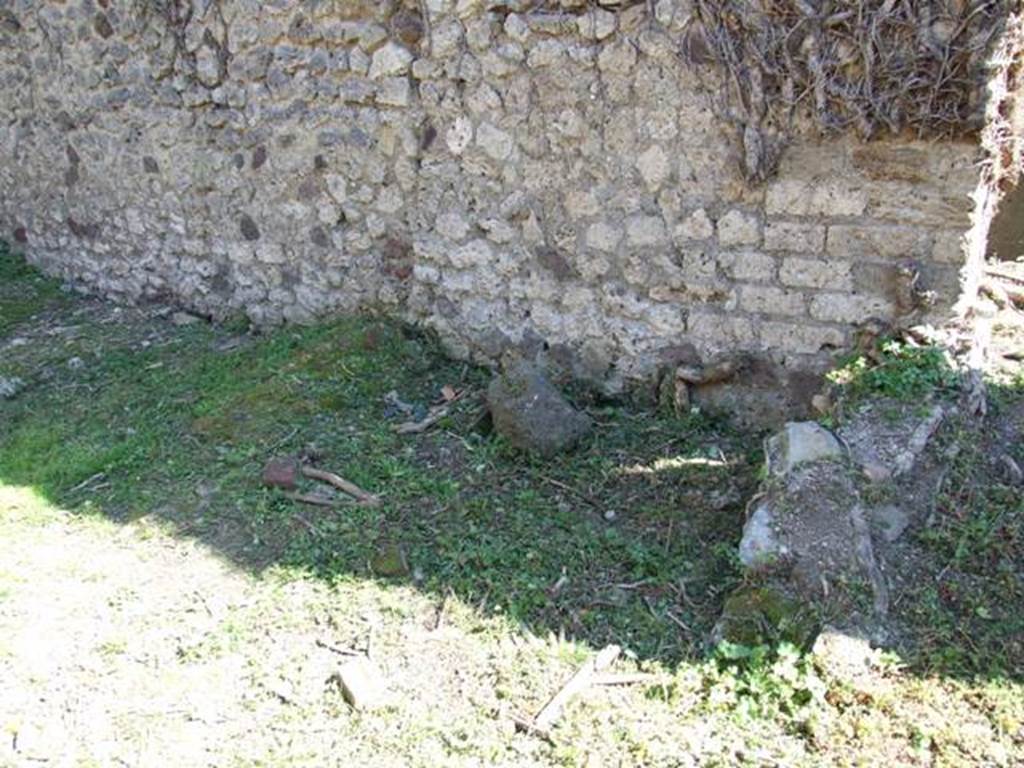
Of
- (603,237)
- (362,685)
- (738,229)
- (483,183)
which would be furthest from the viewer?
(483,183)

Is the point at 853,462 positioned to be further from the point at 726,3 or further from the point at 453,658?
the point at 726,3

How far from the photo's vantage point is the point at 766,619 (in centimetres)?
276

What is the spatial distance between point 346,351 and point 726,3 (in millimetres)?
2462

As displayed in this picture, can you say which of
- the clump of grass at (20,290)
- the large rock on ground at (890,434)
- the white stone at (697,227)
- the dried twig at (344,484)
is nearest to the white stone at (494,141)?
the white stone at (697,227)

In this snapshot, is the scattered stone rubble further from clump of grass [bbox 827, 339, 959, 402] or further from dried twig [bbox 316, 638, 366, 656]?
dried twig [bbox 316, 638, 366, 656]

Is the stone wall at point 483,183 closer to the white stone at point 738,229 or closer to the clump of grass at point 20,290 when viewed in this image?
the white stone at point 738,229

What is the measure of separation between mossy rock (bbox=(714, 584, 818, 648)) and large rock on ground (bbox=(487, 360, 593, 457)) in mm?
1267

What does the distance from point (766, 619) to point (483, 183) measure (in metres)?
2.54

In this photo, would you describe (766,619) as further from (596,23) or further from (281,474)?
(596,23)

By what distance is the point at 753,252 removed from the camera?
388cm

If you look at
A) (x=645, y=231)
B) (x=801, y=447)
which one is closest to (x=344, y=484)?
(x=645, y=231)

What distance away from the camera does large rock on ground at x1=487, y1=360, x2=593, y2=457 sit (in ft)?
12.9

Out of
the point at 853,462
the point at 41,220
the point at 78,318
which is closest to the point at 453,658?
the point at 853,462

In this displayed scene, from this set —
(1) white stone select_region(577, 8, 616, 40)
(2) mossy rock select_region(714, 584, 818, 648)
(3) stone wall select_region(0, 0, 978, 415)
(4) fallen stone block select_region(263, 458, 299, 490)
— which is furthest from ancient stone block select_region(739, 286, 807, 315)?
(4) fallen stone block select_region(263, 458, 299, 490)
